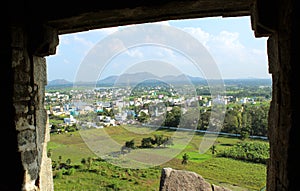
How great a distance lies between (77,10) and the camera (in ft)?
6.24

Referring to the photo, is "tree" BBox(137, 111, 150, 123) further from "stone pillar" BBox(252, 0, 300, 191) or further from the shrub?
"stone pillar" BBox(252, 0, 300, 191)

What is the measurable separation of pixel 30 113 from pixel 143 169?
5.56m

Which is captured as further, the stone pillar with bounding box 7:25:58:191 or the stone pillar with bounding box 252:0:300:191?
the stone pillar with bounding box 7:25:58:191

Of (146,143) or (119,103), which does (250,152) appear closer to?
(146,143)

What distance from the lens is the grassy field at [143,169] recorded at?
5465mm

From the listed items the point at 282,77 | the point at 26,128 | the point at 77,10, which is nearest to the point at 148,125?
the point at 26,128

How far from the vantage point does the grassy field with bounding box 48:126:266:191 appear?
5465 mm

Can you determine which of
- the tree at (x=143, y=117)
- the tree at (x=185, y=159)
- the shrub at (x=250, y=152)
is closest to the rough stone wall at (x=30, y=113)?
the tree at (x=143, y=117)

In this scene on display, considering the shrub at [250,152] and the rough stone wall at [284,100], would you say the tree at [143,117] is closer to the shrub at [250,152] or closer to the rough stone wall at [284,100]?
the shrub at [250,152]

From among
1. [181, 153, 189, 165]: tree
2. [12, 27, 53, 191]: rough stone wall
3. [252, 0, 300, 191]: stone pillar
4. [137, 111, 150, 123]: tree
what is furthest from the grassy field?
[252, 0, 300, 191]: stone pillar

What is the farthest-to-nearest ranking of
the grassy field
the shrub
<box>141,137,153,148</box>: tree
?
<box>141,137,153,148</box>: tree → the grassy field → the shrub

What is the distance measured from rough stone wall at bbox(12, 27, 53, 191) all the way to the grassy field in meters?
2.80

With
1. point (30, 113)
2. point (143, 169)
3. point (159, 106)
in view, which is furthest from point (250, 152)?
point (30, 113)

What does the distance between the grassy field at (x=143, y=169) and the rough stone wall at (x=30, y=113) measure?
2797mm
